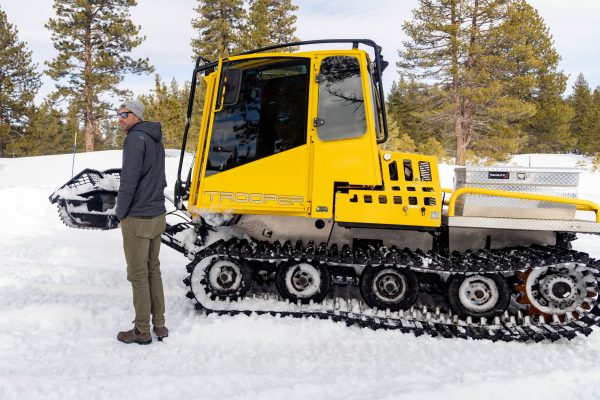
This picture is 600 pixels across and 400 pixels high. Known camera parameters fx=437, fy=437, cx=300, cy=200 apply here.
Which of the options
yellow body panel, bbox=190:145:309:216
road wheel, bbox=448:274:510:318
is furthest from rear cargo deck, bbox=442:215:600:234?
yellow body panel, bbox=190:145:309:216

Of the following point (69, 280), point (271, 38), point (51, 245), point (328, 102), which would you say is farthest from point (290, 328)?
point (271, 38)

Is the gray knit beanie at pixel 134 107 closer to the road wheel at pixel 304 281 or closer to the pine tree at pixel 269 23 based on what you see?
the road wheel at pixel 304 281

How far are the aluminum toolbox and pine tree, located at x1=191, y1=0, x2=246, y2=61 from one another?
2546 centimetres

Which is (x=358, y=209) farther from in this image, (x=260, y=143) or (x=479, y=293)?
(x=479, y=293)

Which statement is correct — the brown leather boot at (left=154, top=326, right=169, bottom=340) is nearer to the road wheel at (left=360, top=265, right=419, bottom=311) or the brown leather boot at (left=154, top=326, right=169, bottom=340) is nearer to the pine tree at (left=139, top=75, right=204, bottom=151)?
the road wheel at (left=360, top=265, right=419, bottom=311)

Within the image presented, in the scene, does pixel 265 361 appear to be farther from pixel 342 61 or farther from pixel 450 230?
pixel 342 61

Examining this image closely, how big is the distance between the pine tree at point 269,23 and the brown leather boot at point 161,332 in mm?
25293

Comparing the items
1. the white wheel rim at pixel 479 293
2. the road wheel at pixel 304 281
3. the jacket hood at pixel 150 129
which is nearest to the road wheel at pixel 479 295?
the white wheel rim at pixel 479 293

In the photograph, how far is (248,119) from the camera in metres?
4.61

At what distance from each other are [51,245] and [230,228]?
418 centimetres

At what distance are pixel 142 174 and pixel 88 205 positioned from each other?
1.70 meters

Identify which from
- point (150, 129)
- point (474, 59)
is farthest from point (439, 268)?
point (474, 59)

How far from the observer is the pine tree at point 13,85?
28984 mm

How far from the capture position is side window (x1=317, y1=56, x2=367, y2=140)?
442 centimetres
